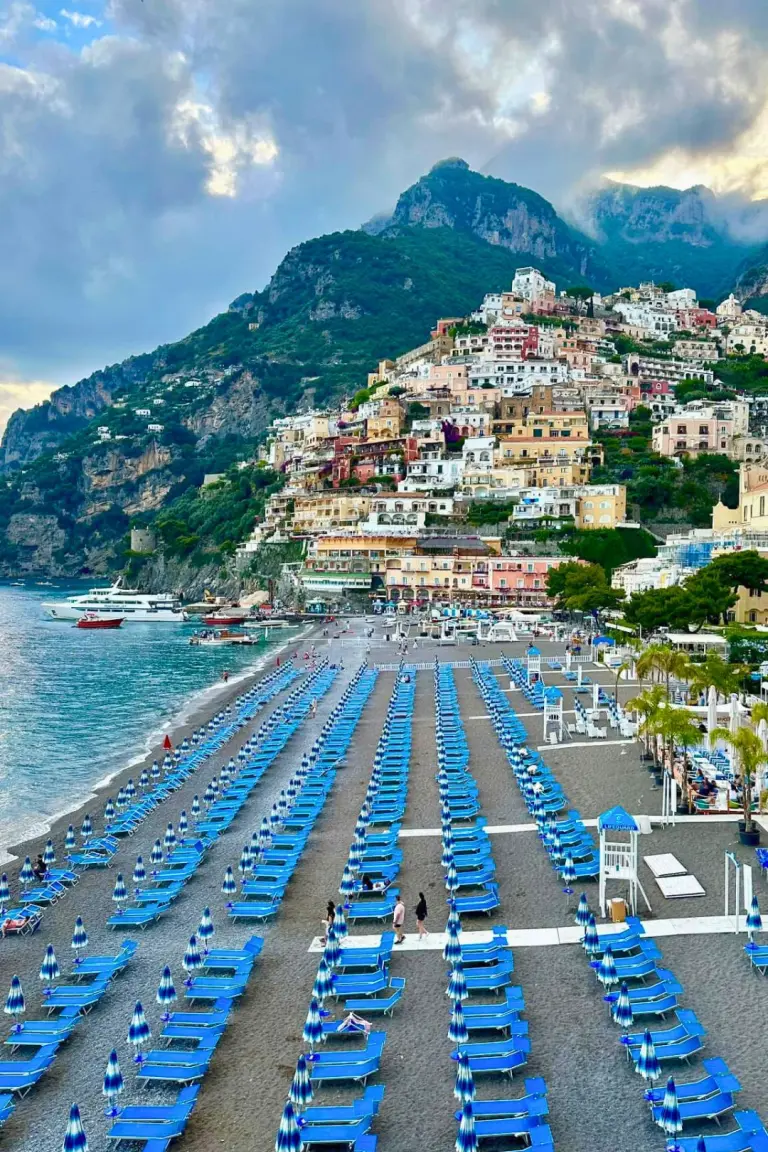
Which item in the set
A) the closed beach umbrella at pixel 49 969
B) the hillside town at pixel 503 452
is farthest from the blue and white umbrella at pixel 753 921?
the hillside town at pixel 503 452

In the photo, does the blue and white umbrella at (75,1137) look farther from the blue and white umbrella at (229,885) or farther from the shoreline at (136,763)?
the shoreline at (136,763)

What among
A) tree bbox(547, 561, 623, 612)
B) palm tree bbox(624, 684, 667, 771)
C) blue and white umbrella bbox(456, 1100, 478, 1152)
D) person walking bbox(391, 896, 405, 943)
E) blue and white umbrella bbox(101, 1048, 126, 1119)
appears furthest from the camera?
tree bbox(547, 561, 623, 612)

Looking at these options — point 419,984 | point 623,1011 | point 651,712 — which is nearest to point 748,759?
point 651,712

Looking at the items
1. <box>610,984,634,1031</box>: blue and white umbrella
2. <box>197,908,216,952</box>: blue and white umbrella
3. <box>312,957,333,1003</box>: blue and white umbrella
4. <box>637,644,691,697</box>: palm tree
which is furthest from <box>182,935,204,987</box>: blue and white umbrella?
<box>637,644,691,697</box>: palm tree

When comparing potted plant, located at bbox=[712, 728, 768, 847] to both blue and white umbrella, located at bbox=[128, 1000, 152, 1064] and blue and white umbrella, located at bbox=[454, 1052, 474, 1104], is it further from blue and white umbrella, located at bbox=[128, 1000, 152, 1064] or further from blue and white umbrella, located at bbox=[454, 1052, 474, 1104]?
blue and white umbrella, located at bbox=[128, 1000, 152, 1064]

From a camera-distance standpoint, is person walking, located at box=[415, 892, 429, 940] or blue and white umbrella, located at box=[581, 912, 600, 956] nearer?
blue and white umbrella, located at box=[581, 912, 600, 956]

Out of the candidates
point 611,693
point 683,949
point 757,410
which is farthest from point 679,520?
point 683,949

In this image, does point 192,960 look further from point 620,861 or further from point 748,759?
point 748,759
